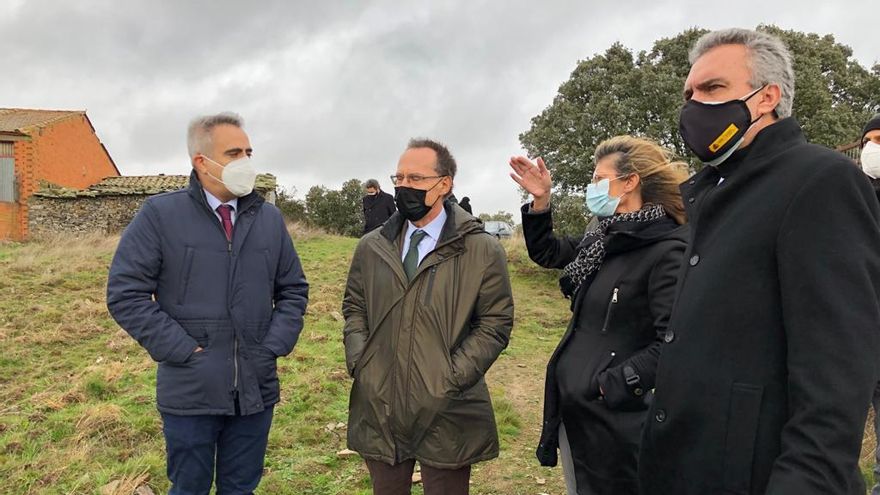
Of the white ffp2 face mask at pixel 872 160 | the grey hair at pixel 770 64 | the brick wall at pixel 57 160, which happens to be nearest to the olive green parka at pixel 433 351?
the grey hair at pixel 770 64

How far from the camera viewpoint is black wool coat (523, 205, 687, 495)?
7.99 ft

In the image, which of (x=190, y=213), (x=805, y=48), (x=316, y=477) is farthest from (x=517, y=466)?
(x=805, y=48)

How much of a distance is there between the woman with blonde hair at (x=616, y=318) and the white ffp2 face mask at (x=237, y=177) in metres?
1.81

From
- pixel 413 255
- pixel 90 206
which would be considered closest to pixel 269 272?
pixel 413 255

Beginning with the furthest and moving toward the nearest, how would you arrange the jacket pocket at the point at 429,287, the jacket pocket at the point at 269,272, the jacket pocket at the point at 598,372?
the jacket pocket at the point at 269,272 → the jacket pocket at the point at 429,287 → the jacket pocket at the point at 598,372

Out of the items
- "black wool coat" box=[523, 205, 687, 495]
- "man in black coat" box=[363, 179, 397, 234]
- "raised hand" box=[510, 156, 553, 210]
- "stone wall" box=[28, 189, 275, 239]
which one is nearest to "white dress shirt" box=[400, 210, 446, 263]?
"raised hand" box=[510, 156, 553, 210]

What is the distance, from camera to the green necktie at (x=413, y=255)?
3051 mm

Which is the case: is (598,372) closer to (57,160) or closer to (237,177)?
(237,177)

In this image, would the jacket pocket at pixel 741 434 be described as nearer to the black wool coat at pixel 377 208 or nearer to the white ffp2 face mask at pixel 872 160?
the white ffp2 face mask at pixel 872 160

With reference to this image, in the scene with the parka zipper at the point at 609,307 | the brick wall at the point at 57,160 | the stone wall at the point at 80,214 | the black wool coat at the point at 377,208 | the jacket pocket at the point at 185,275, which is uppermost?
the brick wall at the point at 57,160

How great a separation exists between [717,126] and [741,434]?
0.91 m

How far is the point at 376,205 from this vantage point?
1184 cm

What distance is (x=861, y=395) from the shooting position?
4.35 feet

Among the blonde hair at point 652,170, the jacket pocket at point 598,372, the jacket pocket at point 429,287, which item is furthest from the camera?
the jacket pocket at point 429,287
